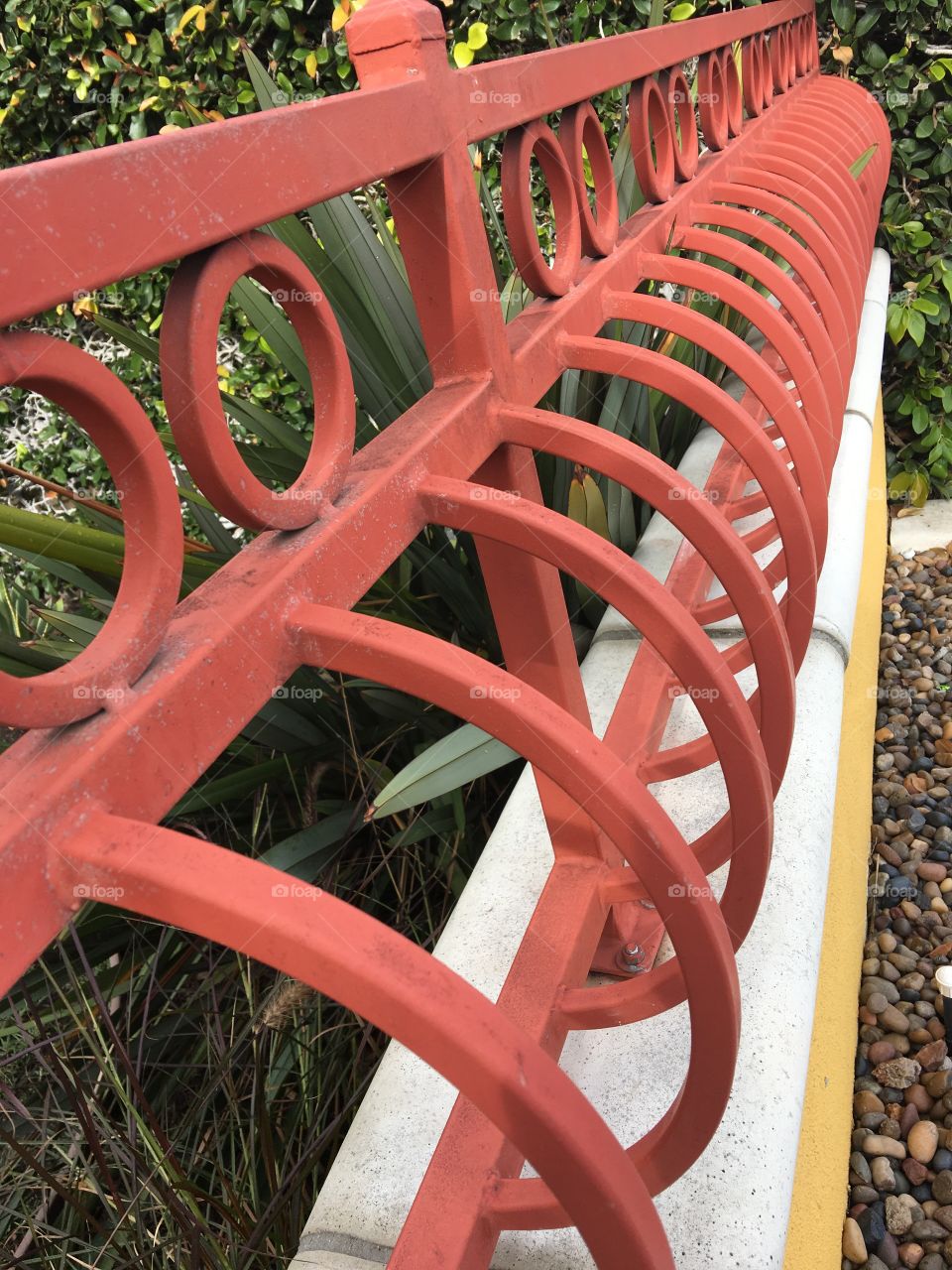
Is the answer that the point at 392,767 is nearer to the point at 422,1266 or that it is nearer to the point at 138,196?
the point at 422,1266

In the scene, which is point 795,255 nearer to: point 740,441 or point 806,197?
point 806,197

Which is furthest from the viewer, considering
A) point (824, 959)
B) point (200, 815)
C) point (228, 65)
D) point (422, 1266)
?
point (228, 65)

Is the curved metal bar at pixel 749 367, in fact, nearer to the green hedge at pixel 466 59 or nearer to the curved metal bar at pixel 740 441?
the curved metal bar at pixel 740 441

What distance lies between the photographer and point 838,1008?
155 centimetres

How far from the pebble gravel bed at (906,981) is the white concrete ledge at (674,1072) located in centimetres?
73

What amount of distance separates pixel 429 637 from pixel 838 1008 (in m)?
1.18

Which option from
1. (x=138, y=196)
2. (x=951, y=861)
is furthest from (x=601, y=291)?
(x=951, y=861)

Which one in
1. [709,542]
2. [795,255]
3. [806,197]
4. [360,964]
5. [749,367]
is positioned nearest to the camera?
[360,964]

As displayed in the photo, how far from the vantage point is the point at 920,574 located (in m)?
3.55

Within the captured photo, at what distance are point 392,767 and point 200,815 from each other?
0.38m

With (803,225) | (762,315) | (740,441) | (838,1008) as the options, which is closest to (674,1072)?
(838,1008)

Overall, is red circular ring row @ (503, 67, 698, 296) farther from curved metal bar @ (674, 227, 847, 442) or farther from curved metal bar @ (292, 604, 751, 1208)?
curved metal bar @ (292, 604, 751, 1208)

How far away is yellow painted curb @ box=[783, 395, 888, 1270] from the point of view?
1219mm

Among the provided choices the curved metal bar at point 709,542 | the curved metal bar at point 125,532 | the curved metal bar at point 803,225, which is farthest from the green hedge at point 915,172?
the curved metal bar at point 125,532
